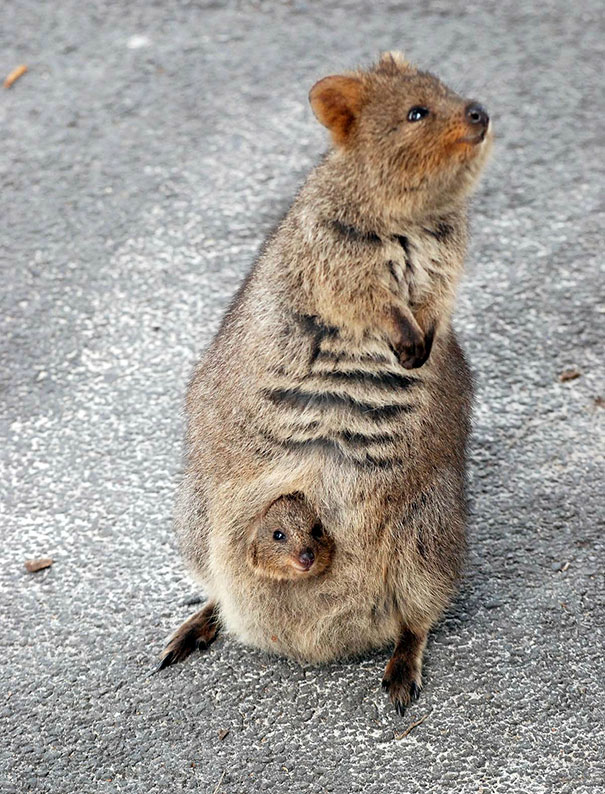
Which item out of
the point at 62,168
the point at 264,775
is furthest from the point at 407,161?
the point at 62,168

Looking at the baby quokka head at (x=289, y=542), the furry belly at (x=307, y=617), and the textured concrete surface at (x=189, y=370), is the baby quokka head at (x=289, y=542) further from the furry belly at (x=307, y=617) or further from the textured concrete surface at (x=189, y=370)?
the textured concrete surface at (x=189, y=370)

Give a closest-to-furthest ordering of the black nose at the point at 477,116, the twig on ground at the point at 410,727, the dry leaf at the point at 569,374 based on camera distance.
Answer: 1. the black nose at the point at 477,116
2. the twig on ground at the point at 410,727
3. the dry leaf at the point at 569,374

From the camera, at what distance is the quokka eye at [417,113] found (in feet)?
10.5

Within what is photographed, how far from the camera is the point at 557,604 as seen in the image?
377 centimetres

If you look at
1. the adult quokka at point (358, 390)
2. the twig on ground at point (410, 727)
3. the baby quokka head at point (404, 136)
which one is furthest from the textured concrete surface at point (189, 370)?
the baby quokka head at point (404, 136)

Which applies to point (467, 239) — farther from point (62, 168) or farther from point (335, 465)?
point (62, 168)

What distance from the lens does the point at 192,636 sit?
367cm

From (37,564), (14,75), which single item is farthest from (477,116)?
(14,75)

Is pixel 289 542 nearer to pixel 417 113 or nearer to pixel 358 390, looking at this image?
pixel 358 390

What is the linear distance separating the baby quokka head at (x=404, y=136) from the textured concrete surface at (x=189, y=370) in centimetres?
142

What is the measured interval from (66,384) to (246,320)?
1.52 meters

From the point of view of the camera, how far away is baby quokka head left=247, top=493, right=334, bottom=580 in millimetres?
3275

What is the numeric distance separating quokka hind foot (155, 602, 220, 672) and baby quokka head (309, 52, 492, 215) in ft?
4.82

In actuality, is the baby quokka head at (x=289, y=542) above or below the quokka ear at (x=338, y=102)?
below
